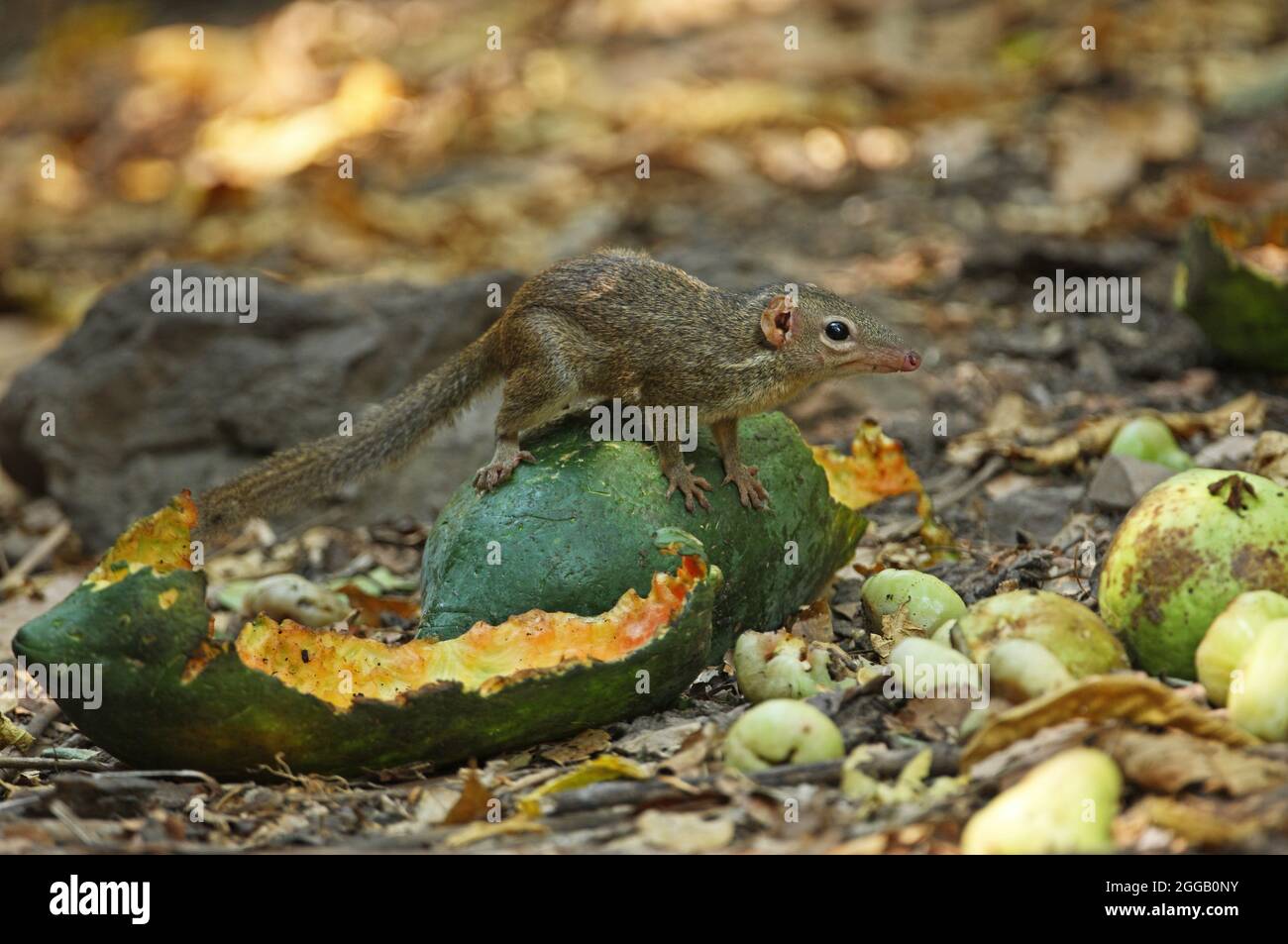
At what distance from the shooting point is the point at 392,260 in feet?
39.8

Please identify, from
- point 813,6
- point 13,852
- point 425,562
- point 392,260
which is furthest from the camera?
point 813,6

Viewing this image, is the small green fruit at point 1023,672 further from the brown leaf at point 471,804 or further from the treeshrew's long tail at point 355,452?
the treeshrew's long tail at point 355,452

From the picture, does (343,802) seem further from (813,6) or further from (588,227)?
(813,6)

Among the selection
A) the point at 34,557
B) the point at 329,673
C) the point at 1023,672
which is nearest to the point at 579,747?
the point at 329,673

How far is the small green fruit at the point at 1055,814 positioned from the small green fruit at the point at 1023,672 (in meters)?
0.46

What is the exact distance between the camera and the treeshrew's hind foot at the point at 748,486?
216 inches

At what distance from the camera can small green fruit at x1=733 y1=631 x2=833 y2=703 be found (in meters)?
4.77

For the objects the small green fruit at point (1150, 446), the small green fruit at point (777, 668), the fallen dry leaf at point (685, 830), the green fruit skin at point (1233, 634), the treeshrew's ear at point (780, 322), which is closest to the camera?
the fallen dry leaf at point (685, 830)

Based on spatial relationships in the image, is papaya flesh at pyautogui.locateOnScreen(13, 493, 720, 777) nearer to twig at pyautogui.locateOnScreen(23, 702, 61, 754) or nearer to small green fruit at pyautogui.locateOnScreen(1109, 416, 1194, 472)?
twig at pyautogui.locateOnScreen(23, 702, 61, 754)

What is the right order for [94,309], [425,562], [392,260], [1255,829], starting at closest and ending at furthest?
1. [1255,829]
2. [425,562]
3. [94,309]
4. [392,260]

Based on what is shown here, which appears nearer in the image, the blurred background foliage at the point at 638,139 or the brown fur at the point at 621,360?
the brown fur at the point at 621,360

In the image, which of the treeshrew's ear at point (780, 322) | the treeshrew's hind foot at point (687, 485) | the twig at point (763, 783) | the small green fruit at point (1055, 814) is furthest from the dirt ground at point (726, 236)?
the treeshrew's ear at point (780, 322)

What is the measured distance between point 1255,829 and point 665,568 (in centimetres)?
208

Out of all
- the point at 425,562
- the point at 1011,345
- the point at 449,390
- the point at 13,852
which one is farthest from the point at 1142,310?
the point at 13,852
